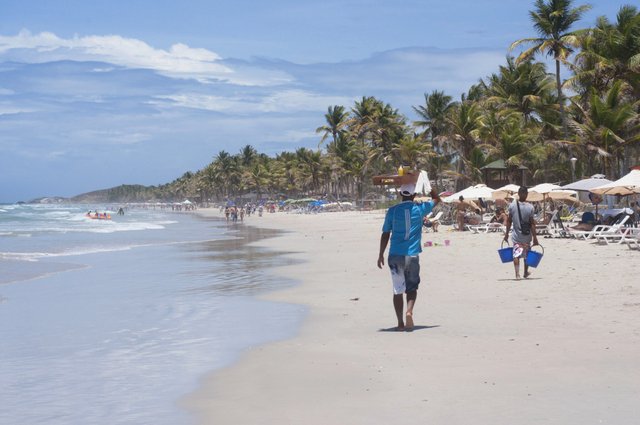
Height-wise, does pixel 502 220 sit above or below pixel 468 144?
below

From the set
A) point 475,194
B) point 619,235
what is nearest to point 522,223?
point 619,235

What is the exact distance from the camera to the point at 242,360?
703 centimetres

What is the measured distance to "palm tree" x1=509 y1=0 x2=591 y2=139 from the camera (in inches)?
1419

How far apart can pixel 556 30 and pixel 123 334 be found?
33.1m

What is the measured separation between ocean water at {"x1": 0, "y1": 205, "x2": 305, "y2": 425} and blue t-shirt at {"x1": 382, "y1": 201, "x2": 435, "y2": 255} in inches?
70.2

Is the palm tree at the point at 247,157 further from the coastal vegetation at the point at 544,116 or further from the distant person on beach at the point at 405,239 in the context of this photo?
the distant person on beach at the point at 405,239

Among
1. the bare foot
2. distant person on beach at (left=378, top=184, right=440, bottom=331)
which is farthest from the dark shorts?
the bare foot

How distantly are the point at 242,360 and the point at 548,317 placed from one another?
3.62 m

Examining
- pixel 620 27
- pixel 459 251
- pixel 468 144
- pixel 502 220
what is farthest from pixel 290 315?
pixel 468 144

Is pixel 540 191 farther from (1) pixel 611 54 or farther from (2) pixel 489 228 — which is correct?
(1) pixel 611 54

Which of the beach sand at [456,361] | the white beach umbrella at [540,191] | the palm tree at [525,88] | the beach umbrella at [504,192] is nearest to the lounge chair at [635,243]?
the beach sand at [456,361]

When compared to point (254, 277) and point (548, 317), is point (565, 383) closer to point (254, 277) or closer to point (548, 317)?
point (548, 317)

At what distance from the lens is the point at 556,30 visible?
3662 centimetres

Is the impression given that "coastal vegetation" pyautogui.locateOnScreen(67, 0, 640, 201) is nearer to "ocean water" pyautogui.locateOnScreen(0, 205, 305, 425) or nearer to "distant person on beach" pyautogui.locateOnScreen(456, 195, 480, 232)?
"distant person on beach" pyautogui.locateOnScreen(456, 195, 480, 232)
